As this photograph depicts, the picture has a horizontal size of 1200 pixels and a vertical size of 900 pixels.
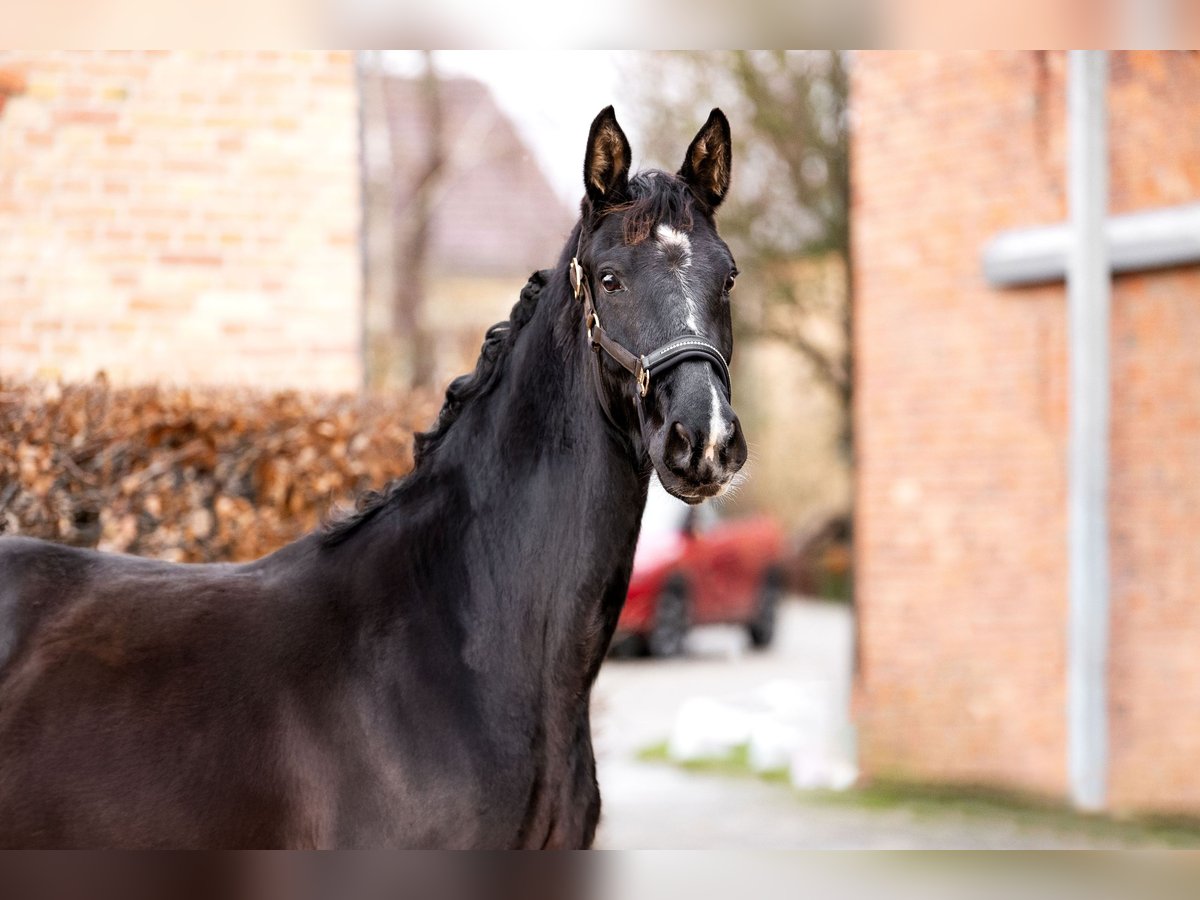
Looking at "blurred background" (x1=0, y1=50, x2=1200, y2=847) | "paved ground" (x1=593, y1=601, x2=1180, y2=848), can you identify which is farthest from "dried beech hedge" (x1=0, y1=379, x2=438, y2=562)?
"paved ground" (x1=593, y1=601, x2=1180, y2=848)

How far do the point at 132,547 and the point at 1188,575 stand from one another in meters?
5.72

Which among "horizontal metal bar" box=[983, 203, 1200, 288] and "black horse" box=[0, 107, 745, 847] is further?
"horizontal metal bar" box=[983, 203, 1200, 288]

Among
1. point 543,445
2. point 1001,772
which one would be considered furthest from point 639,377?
point 1001,772

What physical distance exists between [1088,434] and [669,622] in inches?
344

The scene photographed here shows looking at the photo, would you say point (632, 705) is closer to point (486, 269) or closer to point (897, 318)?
point (897, 318)

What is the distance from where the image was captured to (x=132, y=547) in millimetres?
4535

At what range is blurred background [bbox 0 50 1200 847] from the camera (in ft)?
16.2

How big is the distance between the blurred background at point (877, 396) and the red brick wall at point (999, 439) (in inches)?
0.7

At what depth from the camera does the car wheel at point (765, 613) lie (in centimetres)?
1731

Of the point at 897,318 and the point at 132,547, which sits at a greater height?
the point at 897,318

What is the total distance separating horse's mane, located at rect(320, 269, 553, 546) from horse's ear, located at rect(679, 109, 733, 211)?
1.39ft

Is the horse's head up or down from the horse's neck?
up

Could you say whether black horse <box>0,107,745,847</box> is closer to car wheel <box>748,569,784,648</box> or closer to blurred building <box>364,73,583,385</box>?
car wheel <box>748,569,784,648</box>

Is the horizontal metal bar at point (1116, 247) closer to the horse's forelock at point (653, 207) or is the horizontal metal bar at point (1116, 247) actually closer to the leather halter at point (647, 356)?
the horse's forelock at point (653, 207)
